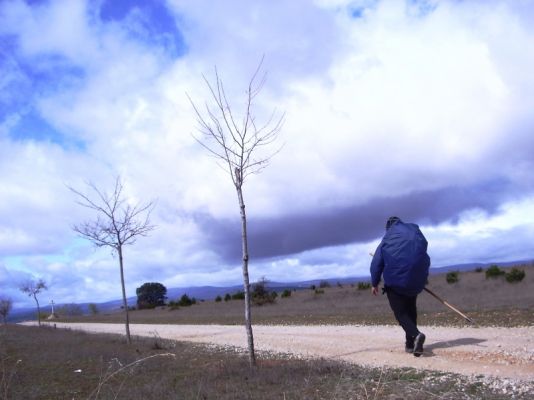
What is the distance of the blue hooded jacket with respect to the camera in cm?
914

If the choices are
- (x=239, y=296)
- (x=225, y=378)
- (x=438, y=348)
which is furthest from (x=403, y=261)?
(x=239, y=296)

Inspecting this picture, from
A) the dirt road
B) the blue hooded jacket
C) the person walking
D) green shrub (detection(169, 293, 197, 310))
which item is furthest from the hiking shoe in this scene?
green shrub (detection(169, 293, 197, 310))

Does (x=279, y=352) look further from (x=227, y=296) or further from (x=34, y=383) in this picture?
(x=227, y=296)

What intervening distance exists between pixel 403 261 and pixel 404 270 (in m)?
0.15

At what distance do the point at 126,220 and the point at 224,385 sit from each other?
1165 cm

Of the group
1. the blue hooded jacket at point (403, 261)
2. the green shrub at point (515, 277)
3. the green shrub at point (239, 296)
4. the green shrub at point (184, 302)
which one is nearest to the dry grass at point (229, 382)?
the blue hooded jacket at point (403, 261)

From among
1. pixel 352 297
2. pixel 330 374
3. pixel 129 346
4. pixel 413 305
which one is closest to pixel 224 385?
pixel 330 374

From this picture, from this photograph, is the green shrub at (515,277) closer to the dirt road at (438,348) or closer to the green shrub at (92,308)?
the dirt road at (438,348)

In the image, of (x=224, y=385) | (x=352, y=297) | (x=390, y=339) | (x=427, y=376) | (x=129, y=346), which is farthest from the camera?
(x=352, y=297)

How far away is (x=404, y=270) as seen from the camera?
9.14m

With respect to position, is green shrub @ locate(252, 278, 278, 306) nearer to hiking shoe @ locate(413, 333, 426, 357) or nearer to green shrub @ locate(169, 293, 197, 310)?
green shrub @ locate(169, 293, 197, 310)

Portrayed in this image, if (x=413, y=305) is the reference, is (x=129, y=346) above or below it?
below

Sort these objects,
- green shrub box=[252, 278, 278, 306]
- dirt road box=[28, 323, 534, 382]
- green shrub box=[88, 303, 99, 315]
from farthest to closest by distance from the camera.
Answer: green shrub box=[88, 303, 99, 315] < green shrub box=[252, 278, 278, 306] < dirt road box=[28, 323, 534, 382]

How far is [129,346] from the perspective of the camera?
18.4 m
